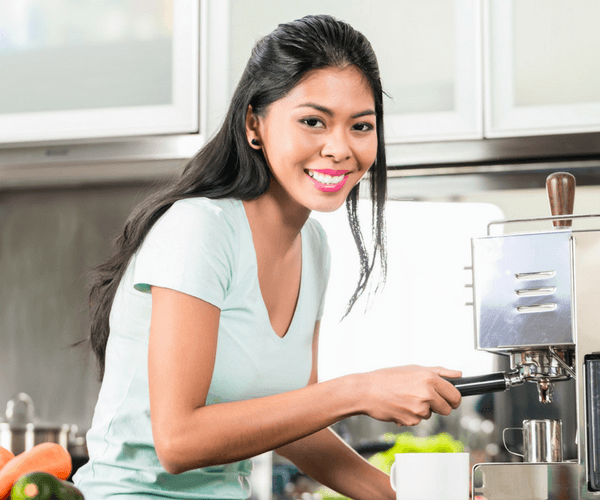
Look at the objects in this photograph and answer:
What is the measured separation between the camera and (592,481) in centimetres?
78

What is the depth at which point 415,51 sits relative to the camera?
154 centimetres

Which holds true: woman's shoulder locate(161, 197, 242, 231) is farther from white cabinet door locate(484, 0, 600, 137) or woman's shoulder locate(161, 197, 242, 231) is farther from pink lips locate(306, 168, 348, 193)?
white cabinet door locate(484, 0, 600, 137)

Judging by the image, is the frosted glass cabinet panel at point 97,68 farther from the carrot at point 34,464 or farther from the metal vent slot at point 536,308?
the metal vent slot at point 536,308

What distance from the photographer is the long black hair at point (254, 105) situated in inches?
37.7

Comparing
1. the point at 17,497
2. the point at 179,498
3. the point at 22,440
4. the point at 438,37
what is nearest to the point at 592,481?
the point at 179,498

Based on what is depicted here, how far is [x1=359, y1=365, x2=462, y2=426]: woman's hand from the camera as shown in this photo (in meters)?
0.81

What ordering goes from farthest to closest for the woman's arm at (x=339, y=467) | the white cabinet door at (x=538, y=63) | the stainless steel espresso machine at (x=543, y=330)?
the white cabinet door at (x=538, y=63) → the woman's arm at (x=339, y=467) → the stainless steel espresso machine at (x=543, y=330)

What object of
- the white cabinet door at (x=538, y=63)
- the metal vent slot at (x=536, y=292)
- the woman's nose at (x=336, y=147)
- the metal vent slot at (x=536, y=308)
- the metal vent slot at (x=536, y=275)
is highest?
the white cabinet door at (x=538, y=63)

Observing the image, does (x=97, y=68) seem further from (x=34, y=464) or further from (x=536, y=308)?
(x=536, y=308)

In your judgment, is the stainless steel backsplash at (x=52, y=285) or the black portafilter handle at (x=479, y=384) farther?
the stainless steel backsplash at (x=52, y=285)

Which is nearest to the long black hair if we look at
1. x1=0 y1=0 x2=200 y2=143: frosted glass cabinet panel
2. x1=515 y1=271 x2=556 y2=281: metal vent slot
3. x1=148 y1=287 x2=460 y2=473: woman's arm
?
x1=148 y1=287 x2=460 y2=473: woman's arm

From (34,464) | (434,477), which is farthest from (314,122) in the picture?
(34,464)

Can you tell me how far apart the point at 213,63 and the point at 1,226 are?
81cm

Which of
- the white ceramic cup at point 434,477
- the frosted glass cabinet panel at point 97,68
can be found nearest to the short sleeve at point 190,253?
the white ceramic cup at point 434,477
